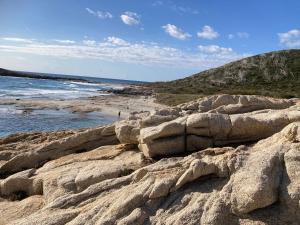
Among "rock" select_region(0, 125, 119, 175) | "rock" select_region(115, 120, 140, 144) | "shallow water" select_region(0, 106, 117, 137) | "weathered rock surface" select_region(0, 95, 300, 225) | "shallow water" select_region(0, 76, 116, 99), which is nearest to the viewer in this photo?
"weathered rock surface" select_region(0, 95, 300, 225)

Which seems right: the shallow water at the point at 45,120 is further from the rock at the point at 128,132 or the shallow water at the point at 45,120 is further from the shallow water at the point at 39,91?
the shallow water at the point at 39,91

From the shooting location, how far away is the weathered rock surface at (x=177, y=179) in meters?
13.1

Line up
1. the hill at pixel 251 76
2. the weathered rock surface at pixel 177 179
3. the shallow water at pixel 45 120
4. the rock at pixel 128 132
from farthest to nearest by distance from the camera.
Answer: the hill at pixel 251 76 → the shallow water at pixel 45 120 → the rock at pixel 128 132 → the weathered rock surface at pixel 177 179

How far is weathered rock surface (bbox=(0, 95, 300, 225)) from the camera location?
13.1 m

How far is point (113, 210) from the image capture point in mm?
13539

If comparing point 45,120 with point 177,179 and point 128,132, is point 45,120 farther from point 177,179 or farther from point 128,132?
point 177,179

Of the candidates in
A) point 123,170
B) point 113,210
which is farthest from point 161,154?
point 113,210

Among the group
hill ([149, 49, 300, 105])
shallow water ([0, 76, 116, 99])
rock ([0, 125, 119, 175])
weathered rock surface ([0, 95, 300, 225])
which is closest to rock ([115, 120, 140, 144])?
weathered rock surface ([0, 95, 300, 225])

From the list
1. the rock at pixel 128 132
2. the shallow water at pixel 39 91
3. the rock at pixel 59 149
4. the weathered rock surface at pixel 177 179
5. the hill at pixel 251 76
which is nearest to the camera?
the weathered rock surface at pixel 177 179

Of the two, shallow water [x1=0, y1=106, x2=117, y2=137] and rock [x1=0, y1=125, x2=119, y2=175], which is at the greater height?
rock [x1=0, y1=125, x2=119, y2=175]

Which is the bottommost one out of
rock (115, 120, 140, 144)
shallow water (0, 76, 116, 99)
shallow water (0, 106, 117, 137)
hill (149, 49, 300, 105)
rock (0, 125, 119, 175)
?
shallow water (0, 76, 116, 99)

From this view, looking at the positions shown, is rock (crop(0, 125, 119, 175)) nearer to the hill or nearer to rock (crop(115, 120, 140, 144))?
rock (crop(115, 120, 140, 144))

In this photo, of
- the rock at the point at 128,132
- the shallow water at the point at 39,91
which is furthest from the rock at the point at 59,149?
the shallow water at the point at 39,91

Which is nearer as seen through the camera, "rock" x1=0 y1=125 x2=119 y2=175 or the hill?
"rock" x1=0 y1=125 x2=119 y2=175
